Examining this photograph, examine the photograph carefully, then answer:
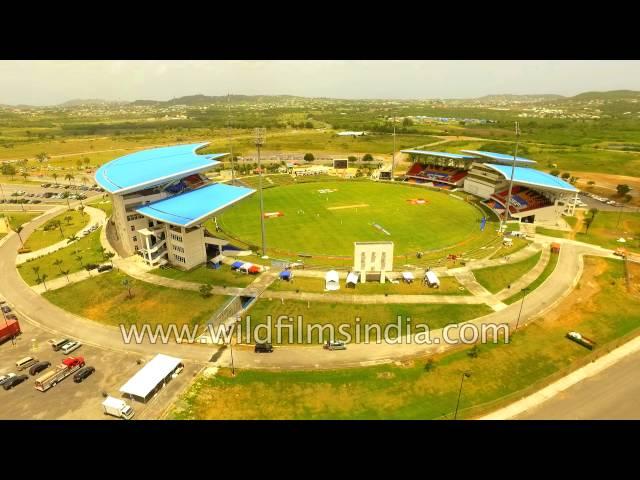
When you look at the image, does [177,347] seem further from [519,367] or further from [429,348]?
[519,367]

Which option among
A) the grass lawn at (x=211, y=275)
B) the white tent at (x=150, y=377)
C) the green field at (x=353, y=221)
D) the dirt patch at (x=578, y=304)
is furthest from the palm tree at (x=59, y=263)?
the dirt patch at (x=578, y=304)

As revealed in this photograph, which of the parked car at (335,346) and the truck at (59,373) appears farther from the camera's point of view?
the parked car at (335,346)

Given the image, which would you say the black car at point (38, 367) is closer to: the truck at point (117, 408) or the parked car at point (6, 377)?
the parked car at point (6, 377)

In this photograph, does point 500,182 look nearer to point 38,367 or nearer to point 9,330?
point 38,367

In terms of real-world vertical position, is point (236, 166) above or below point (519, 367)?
above

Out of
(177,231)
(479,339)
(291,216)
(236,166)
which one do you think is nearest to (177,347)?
(177,231)
